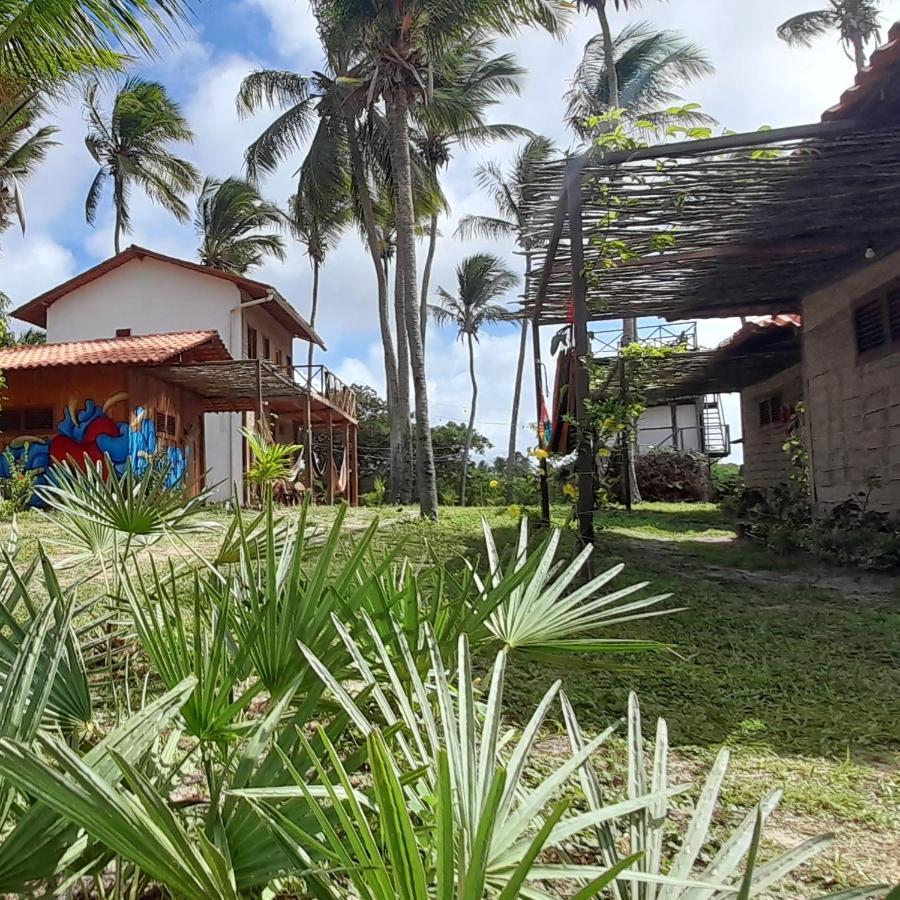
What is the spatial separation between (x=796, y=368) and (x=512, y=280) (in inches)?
781

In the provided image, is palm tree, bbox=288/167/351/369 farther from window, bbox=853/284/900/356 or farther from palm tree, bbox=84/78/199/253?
window, bbox=853/284/900/356

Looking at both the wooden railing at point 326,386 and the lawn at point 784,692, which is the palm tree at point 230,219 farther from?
the lawn at point 784,692

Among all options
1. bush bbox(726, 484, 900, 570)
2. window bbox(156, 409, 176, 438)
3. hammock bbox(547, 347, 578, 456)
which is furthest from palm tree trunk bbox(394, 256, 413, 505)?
hammock bbox(547, 347, 578, 456)

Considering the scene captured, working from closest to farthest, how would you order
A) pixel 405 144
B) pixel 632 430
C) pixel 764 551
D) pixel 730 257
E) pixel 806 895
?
1. pixel 806 895
2. pixel 730 257
3. pixel 632 430
4. pixel 764 551
5. pixel 405 144

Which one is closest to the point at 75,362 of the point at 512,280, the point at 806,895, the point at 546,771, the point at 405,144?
the point at 405,144

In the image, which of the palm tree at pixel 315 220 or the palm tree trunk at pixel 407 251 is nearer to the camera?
the palm tree trunk at pixel 407 251

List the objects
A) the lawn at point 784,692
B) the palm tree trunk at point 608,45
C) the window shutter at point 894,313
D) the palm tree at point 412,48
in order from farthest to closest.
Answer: the palm tree trunk at point 608,45, the palm tree at point 412,48, the window shutter at point 894,313, the lawn at point 784,692

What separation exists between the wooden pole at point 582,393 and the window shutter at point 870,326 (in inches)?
126

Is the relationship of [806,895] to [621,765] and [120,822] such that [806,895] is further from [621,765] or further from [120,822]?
[120,822]

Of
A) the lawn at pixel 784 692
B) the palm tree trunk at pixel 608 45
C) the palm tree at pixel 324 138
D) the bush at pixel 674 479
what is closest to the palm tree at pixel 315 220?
the palm tree at pixel 324 138

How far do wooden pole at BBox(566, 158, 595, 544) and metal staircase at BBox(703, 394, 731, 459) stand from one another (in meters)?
21.6

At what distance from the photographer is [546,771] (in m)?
2.35

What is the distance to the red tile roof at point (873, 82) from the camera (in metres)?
4.46

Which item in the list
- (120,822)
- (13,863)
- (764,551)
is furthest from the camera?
(764,551)
